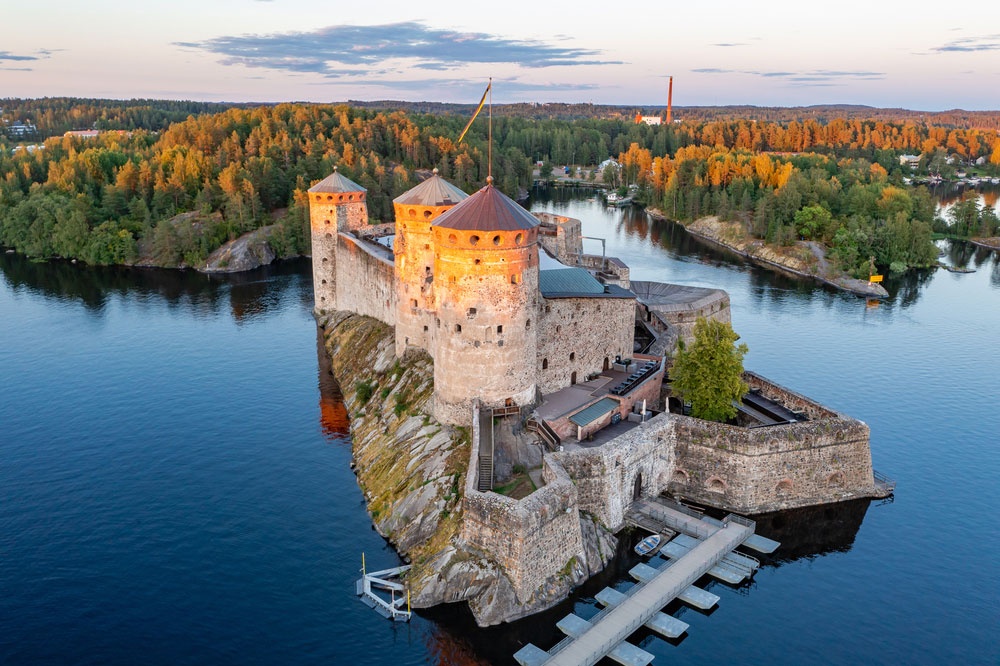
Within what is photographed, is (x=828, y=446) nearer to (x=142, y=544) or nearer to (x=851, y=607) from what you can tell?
(x=851, y=607)

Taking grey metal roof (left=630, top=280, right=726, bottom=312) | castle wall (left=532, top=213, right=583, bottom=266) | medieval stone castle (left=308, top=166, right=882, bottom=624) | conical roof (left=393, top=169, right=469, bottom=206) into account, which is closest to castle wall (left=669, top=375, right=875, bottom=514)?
medieval stone castle (left=308, top=166, right=882, bottom=624)

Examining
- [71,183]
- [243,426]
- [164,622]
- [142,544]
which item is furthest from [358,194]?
[71,183]

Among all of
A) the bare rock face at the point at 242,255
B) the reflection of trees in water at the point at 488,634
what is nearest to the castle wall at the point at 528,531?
→ the reflection of trees in water at the point at 488,634

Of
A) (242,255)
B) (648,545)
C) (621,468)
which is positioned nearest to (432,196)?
(621,468)

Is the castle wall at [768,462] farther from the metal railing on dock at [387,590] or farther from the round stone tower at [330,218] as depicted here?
the round stone tower at [330,218]

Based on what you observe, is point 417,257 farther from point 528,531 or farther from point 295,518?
point 528,531

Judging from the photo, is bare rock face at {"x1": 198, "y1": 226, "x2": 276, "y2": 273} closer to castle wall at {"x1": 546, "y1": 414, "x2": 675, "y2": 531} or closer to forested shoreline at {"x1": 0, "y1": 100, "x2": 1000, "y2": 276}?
forested shoreline at {"x1": 0, "y1": 100, "x2": 1000, "y2": 276}
